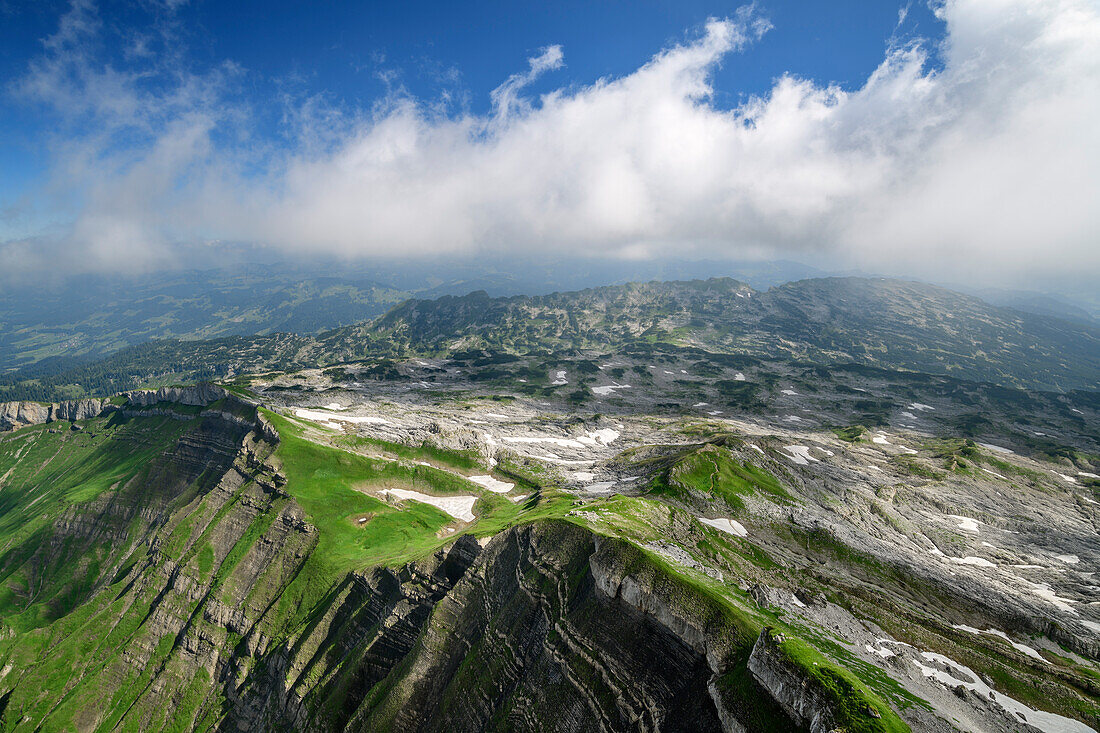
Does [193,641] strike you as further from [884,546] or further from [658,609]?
[884,546]

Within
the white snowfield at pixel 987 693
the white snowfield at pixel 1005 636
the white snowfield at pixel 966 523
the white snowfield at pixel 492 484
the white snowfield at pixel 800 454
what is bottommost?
the white snowfield at pixel 492 484

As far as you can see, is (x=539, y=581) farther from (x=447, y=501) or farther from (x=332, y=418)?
(x=332, y=418)

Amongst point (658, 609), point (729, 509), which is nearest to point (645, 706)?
point (658, 609)

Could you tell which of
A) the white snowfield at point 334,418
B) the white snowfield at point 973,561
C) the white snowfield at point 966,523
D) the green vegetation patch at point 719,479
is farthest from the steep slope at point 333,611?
the white snowfield at point 966,523

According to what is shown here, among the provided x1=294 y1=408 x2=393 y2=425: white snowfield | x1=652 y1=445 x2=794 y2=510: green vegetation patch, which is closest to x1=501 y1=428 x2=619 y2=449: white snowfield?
x1=294 y1=408 x2=393 y2=425: white snowfield

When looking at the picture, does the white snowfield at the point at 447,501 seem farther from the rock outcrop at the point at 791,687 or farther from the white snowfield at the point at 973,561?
the white snowfield at the point at 973,561

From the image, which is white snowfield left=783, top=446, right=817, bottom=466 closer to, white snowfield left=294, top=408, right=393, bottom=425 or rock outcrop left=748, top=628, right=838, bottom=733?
rock outcrop left=748, top=628, right=838, bottom=733
